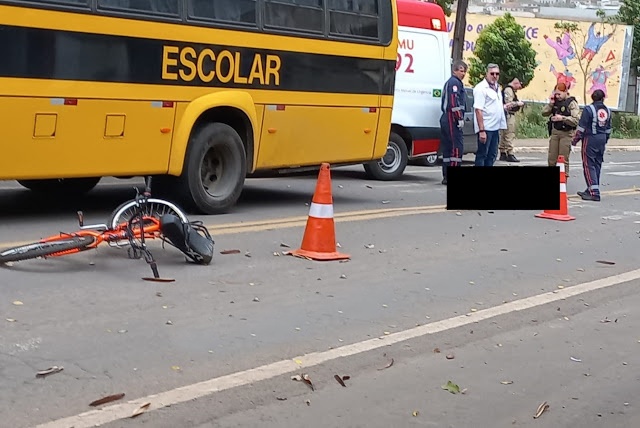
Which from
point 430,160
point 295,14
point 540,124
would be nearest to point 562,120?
point 430,160

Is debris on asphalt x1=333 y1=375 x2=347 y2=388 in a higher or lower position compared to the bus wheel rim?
lower

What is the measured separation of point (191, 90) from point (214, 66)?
39 centimetres

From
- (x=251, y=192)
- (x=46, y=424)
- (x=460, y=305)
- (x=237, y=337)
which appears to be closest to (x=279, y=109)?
(x=251, y=192)

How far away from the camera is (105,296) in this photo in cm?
751

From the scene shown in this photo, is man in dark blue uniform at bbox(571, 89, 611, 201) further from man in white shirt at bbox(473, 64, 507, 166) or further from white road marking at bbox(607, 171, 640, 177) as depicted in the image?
white road marking at bbox(607, 171, 640, 177)

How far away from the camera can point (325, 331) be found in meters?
7.02

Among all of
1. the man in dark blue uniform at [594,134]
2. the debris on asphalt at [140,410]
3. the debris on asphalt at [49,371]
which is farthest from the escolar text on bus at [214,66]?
the debris on asphalt at [140,410]

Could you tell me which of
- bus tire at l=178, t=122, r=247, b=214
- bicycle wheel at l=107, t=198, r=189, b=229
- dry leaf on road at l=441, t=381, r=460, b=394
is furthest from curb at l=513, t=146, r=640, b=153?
dry leaf on road at l=441, t=381, r=460, b=394

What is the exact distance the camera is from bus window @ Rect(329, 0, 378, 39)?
500 inches

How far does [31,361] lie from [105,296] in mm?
1658

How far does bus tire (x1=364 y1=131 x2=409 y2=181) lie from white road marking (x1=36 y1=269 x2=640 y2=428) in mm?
8732

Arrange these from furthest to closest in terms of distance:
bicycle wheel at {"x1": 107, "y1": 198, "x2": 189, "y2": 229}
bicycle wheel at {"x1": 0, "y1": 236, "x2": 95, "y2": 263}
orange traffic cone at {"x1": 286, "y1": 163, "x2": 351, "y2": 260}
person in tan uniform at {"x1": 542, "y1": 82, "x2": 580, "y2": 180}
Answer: person in tan uniform at {"x1": 542, "y1": 82, "x2": 580, "y2": 180} → orange traffic cone at {"x1": 286, "y1": 163, "x2": 351, "y2": 260} → bicycle wheel at {"x1": 107, "y1": 198, "x2": 189, "y2": 229} → bicycle wheel at {"x1": 0, "y1": 236, "x2": 95, "y2": 263}

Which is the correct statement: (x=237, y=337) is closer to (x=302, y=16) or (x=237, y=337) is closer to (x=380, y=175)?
(x=302, y=16)

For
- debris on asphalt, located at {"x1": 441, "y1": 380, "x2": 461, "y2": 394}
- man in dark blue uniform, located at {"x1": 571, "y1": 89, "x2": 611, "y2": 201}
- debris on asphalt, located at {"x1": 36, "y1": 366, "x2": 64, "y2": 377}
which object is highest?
man in dark blue uniform, located at {"x1": 571, "y1": 89, "x2": 611, "y2": 201}
